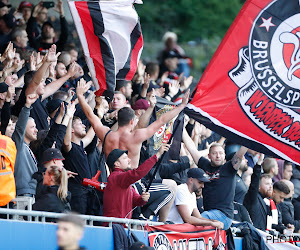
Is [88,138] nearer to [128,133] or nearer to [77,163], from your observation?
[77,163]

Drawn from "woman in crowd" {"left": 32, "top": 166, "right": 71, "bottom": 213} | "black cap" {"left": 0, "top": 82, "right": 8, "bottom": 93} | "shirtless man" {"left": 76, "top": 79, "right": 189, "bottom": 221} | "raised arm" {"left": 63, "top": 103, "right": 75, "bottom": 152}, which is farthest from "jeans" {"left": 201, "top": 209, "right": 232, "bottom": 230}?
"black cap" {"left": 0, "top": 82, "right": 8, "bottom": 93}

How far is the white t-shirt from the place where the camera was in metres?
12.3

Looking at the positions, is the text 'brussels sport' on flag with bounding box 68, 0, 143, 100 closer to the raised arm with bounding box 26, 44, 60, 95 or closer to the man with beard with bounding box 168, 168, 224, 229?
the raised arm with bounding box 26, 44, 60, 95

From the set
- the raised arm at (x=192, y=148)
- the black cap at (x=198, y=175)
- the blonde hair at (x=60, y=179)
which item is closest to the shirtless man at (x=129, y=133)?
the black cap at (x=198, y=175)

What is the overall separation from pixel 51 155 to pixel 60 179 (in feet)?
1.92

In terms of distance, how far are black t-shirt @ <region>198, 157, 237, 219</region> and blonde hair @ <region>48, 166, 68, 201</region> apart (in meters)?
3.45

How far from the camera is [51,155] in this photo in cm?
1072

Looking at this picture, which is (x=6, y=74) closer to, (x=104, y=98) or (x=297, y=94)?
(x=104, y=98)

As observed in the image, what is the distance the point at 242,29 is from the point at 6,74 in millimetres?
3799

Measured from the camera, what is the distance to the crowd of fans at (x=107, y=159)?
35.7ft

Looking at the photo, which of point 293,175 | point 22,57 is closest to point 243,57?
point 22,57

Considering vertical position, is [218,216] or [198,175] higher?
[198,175]

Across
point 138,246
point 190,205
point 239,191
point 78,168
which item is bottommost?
point 138,246

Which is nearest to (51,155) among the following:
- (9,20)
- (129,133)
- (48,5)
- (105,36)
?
(129,133)
